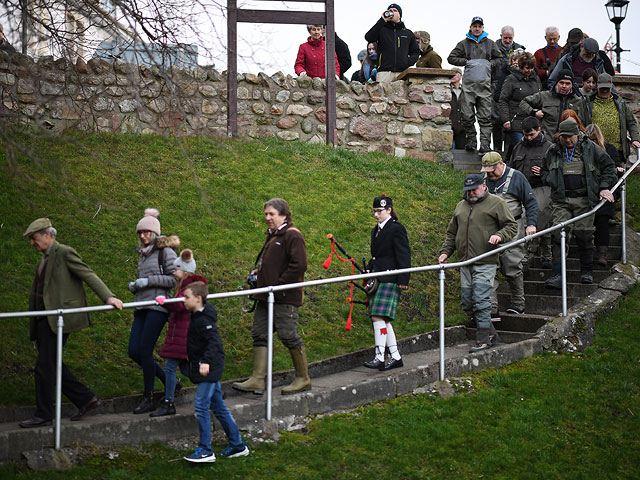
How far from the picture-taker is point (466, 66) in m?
14.0

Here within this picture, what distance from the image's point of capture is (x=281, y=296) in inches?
278

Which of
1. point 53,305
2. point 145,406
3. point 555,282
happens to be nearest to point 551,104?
point 555,282

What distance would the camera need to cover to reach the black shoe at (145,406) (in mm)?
6784

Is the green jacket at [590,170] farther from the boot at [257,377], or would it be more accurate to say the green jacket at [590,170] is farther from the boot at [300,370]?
the boot at [257,377]

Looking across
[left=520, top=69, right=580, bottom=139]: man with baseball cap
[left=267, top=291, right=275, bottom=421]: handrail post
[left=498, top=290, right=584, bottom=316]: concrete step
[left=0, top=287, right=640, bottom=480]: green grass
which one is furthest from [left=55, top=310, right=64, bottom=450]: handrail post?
[left=520, top=69, right=580, bottom=139]: man with baseball cap

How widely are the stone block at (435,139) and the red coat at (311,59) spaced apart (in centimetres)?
209

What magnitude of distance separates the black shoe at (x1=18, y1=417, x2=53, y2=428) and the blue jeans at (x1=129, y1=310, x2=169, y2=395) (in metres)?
0.85

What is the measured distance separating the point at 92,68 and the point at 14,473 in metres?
8.75

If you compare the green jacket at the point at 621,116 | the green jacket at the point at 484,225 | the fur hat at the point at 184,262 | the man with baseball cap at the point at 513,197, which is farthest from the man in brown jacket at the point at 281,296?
the green jacket at the point at 621,116

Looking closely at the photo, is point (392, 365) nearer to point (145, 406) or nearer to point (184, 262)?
point (184, 262)

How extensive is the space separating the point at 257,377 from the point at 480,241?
2726 mm

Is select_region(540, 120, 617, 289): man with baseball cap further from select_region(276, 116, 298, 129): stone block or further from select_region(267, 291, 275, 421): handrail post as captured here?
select_region(276, 116, 298, 129): stone block

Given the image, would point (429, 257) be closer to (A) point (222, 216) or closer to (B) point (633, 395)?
(A) point (222, 216)

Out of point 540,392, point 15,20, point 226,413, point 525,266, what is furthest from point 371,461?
point 525,266
